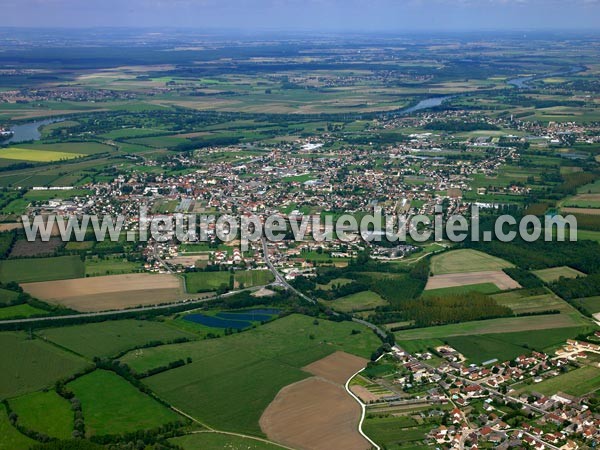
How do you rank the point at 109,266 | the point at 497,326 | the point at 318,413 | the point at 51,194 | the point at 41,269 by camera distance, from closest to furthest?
the point at 318,413, the point at 497,326, the point at 41,269, the point at 109,266, the point at 51,194

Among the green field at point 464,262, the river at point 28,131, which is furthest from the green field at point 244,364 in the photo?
the river at point 28,131

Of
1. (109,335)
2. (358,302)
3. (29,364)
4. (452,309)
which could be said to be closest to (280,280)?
(358,302)

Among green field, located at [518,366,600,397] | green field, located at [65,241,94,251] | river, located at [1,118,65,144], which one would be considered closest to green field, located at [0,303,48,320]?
green field, located at [65,241,94,251]

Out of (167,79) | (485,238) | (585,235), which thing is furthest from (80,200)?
(167,79)

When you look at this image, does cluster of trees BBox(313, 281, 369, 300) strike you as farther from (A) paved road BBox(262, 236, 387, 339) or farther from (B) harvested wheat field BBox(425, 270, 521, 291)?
(B) harvested wheat field BBox(425, 270, 521, 291)

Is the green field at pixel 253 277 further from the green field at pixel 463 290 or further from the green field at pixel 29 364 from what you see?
the green field at pixel 29 364

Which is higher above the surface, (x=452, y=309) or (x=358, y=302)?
(x=452, y=309)

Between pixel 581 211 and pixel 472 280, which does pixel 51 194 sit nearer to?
pixel 472 280
